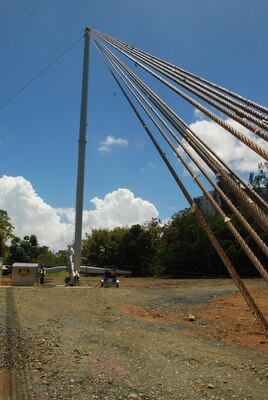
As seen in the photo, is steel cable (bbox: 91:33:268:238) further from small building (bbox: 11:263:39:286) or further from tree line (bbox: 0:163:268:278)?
tree line (bbox: 0:163:268:278)

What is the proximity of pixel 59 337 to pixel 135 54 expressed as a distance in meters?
5.26

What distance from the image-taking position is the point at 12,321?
8648mm

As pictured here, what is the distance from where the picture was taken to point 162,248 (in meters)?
37.4

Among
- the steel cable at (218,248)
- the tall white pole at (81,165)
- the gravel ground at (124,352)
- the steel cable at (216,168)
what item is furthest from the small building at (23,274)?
the steel cable at (216,168)

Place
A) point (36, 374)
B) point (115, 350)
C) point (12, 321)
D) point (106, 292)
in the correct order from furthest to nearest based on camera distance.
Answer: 1. point (106, 292)
2. point (12, 321)
3. point (115, 350)
4. point (36, 374)

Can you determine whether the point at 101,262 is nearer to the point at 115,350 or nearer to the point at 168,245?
the point at 168,245

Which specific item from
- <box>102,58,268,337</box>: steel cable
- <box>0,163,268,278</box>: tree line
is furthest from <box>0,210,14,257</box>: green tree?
<box>102,58,268,337</box>: steel cable

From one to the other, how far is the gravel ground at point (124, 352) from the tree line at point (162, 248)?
1566 centimetres

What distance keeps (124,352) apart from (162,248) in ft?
100

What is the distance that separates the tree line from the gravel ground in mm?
15655

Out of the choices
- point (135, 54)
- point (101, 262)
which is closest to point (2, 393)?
point (135, 54)

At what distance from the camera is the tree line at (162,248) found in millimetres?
32062

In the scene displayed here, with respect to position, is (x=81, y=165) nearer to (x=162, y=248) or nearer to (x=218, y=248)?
(x=218, y=248)

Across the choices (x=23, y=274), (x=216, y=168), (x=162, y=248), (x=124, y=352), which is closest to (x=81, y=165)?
(x=23, y=274)
